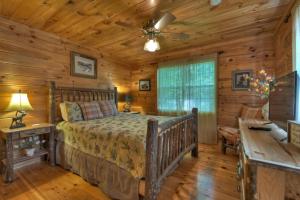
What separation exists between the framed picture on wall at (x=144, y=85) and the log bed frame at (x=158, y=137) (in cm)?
122

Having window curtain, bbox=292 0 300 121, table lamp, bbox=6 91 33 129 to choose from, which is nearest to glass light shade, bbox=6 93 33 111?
table lamp, bbox=6 91 33 129

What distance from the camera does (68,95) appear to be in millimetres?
3287

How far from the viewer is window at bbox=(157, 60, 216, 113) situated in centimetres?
376

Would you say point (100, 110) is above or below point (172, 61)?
below

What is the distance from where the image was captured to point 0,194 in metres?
1.89

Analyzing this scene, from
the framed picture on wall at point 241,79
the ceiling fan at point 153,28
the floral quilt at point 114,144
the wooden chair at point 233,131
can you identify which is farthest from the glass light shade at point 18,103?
the framed picture on wall at point 241,79

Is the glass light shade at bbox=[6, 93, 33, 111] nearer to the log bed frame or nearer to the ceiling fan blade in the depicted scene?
the log bed frame

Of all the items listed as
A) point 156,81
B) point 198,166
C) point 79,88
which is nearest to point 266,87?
point 198,166

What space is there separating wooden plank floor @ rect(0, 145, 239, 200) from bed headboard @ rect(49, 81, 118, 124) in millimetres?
945

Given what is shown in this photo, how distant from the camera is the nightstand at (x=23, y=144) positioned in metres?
2.15

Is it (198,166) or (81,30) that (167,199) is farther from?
(81,30)

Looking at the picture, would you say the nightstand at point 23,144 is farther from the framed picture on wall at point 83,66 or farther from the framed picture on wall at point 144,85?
the framed picture on wall at point 144,85

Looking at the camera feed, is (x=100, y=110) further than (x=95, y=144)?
Yes

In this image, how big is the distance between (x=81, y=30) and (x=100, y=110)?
63.9 inches
